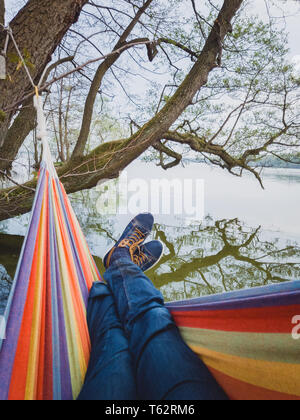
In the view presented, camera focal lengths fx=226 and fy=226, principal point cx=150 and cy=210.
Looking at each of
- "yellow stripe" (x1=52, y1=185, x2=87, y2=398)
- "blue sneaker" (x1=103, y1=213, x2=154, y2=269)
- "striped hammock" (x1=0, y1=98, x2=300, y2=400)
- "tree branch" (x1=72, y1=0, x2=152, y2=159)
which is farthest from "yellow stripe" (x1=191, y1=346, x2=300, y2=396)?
"tree branch" (x1=72, y1=0, x2=152, y2=159)

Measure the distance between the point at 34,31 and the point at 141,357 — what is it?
3.42 ft

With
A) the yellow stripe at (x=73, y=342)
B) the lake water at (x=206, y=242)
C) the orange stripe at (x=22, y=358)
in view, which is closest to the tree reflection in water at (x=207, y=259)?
the lake water at (x=206, y=242)

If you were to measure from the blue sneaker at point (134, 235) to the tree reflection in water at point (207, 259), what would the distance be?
74 cm

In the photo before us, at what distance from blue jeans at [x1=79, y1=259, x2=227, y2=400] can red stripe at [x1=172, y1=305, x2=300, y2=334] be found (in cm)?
7

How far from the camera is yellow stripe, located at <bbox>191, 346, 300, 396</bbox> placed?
0.32 m

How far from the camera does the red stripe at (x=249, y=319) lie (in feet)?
1.09

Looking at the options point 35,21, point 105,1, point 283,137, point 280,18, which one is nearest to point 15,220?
point 105,1

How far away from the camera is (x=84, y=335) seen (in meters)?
0.57

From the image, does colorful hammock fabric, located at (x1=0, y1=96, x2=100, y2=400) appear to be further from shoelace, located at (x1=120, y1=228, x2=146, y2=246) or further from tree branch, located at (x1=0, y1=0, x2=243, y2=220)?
tree branch, located at (x1=0, y1=0, x2=243, y2=220)

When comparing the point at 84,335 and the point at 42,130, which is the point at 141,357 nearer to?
the point at 84,335

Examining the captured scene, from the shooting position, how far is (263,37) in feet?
8.99

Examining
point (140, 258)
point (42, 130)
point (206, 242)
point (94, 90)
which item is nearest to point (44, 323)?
point (42, 130)
